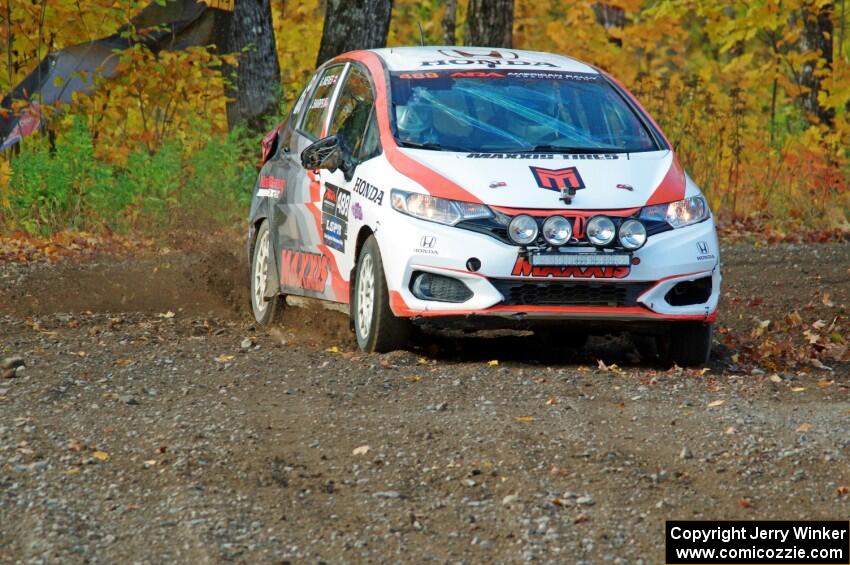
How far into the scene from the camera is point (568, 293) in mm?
8172

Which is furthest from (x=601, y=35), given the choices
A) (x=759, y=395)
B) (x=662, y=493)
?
(x=662, y=493)

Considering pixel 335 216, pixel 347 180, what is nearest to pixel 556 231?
pixel 347 180

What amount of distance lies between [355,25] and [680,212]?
9082 mm

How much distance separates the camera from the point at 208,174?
52.1 feet

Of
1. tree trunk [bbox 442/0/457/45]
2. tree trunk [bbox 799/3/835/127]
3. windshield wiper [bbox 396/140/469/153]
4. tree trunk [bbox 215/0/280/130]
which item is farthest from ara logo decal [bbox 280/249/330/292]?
tree trunk [bbox 442/0/457/45]

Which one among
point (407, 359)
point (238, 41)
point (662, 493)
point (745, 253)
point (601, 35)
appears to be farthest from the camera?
point (601, 35)

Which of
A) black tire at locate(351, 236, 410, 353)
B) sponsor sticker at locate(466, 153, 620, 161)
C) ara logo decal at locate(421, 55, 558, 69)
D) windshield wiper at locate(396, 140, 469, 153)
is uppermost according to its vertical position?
ara logo decal at locate(421, 55, 558, 69)

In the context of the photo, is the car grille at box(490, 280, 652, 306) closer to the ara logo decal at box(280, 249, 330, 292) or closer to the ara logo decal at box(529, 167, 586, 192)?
the ara logo decal at box(529, 167, 586, 192)

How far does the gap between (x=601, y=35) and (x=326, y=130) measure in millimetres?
19519

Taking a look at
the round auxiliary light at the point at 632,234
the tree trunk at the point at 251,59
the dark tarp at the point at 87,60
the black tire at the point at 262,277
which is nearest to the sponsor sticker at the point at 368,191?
the round auxiliary light at the point at 632,234

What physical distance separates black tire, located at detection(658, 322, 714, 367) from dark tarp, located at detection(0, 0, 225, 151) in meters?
9.55

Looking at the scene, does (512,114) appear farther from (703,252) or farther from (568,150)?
(703,252)

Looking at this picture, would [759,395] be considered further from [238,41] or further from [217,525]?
[238,41]

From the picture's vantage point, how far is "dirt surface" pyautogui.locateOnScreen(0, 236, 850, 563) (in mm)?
5191
